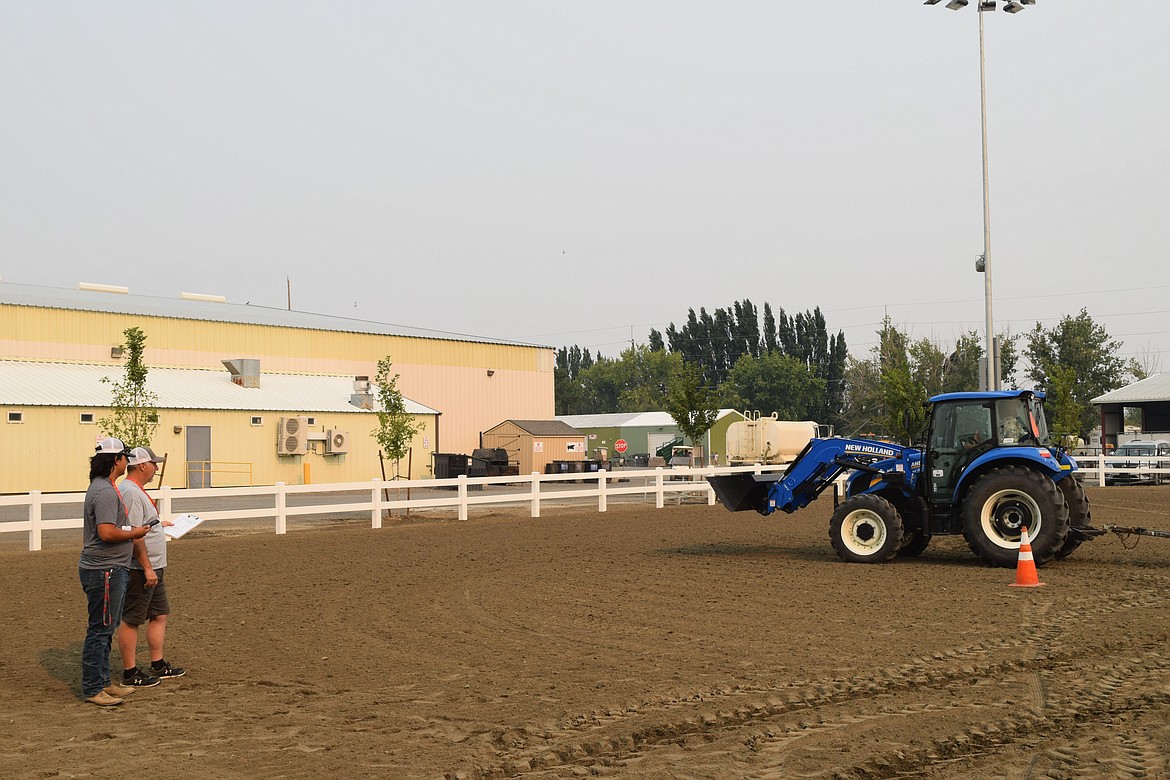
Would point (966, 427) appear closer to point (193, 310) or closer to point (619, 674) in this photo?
point (619, 674)

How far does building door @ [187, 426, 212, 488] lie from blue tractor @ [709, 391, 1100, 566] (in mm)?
27038

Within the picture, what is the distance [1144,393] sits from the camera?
51.9 metres

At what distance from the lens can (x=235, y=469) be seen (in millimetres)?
39000

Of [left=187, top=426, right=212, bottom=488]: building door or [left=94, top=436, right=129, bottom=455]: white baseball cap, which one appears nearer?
[left=94, top=436, right=129, bottom=455]: white baseball cap

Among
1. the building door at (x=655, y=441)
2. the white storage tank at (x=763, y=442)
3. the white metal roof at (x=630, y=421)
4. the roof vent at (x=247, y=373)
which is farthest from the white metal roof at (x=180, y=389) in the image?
the building door at (x=655, y=441)

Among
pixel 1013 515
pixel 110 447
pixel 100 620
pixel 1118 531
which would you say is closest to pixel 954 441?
pixel 1013 515

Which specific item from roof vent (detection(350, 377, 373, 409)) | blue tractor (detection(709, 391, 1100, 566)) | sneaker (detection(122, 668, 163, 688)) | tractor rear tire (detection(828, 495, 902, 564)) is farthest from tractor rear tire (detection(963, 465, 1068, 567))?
roof vent (detection(350, 377, 373, 409))

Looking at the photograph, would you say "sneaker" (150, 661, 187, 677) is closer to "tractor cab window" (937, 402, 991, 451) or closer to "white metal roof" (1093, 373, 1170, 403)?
"tractor cab window" (937, 402, 991, 451)

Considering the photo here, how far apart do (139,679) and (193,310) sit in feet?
146

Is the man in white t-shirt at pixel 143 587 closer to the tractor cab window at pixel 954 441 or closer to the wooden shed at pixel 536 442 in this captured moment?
the tractor cab window at pixel 954 441

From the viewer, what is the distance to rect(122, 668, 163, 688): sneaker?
7734 millimetres

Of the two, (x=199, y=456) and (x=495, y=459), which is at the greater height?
(x=199, y=456)

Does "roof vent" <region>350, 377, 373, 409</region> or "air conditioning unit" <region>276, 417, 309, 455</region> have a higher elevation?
"roof vent" <region>350, 377, 373, 409</region>

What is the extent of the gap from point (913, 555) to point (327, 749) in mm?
10918
